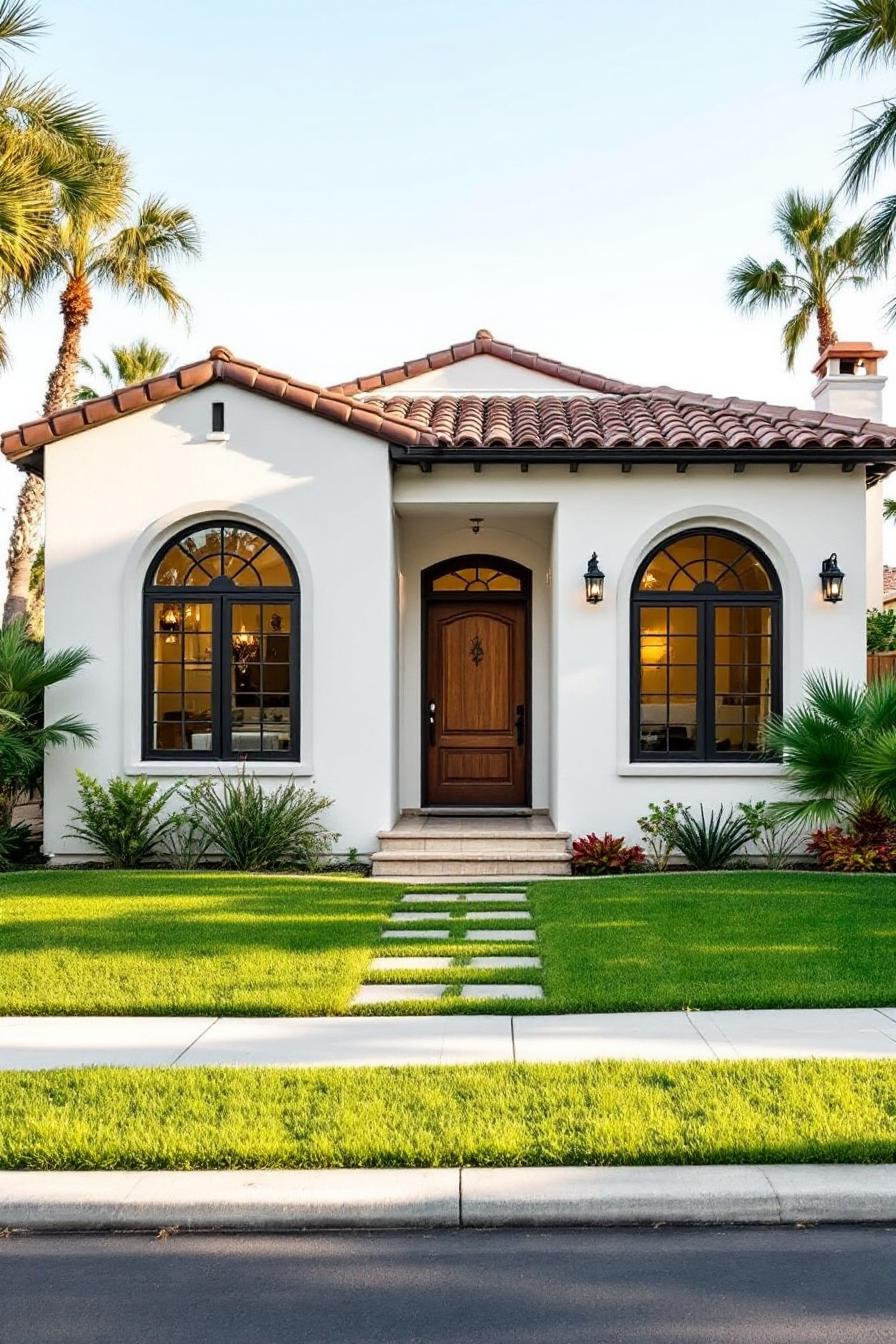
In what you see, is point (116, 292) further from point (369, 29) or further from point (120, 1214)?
point (120, 1214)

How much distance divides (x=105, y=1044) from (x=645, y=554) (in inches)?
334

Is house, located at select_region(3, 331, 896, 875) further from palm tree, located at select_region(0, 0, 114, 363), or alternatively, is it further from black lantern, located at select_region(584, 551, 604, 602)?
palm tree, located at select_region(0, 0, 114, 363)

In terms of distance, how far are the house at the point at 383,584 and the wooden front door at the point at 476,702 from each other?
1.72m

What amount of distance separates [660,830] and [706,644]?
2202 mm

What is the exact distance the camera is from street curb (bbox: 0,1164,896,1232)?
4.28m

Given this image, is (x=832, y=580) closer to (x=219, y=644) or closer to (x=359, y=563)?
(x=359, y=563)

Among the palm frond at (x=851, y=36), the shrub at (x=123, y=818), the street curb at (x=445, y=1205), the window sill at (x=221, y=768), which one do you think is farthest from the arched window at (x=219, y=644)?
the palm frond at (x=851, y=36)

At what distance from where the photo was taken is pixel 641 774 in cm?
1255

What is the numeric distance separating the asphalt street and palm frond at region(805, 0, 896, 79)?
13.4m

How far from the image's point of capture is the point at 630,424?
13.4m

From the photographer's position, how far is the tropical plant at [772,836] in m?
12.3

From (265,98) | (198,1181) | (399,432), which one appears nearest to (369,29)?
(265,98)

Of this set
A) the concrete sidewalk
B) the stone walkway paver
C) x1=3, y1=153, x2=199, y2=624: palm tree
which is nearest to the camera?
the concrete sidewalk

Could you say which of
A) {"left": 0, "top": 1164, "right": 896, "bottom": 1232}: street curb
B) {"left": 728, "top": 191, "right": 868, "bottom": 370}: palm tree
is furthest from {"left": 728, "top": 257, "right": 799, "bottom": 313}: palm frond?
{"left": 0, "top": 1164, "right": 896, "bottom": 1232}: street curb
